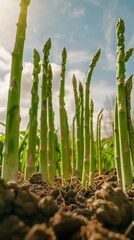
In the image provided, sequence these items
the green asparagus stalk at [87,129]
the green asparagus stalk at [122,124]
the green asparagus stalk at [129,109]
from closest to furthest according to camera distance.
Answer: the green asparagus stalk at [122,124], the green asparagus stalk at [129,109], the green asparagus stalk at [87,129]

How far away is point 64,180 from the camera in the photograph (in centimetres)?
370

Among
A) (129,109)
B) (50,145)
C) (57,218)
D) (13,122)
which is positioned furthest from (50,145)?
(57,218)

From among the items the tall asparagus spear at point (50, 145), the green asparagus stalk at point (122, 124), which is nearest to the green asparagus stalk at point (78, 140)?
the tall asparagus spear at point (50, 145)

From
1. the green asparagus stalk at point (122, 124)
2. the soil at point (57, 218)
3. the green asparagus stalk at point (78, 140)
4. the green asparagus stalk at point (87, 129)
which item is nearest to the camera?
the soil at point (57, 218)

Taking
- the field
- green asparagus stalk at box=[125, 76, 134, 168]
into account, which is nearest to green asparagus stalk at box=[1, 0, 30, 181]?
the field

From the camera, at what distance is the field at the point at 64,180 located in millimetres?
1243

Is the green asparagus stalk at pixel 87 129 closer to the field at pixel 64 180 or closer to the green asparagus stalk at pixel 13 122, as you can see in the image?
the field at pixel 64 180

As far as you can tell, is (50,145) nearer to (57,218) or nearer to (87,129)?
(87,129)

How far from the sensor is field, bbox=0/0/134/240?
4.08 feet

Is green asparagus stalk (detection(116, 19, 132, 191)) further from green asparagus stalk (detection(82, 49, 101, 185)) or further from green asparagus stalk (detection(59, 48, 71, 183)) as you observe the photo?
green asparagus stalk (detection(59, 48, 71, 183))

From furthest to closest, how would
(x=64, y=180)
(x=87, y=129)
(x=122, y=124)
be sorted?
(x=64, y=180), (x=87, y=129), (x=122, y=124)

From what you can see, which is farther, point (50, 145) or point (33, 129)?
point (50, 145)

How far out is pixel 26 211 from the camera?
4.72ft

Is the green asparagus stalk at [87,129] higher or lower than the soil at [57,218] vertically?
higher
